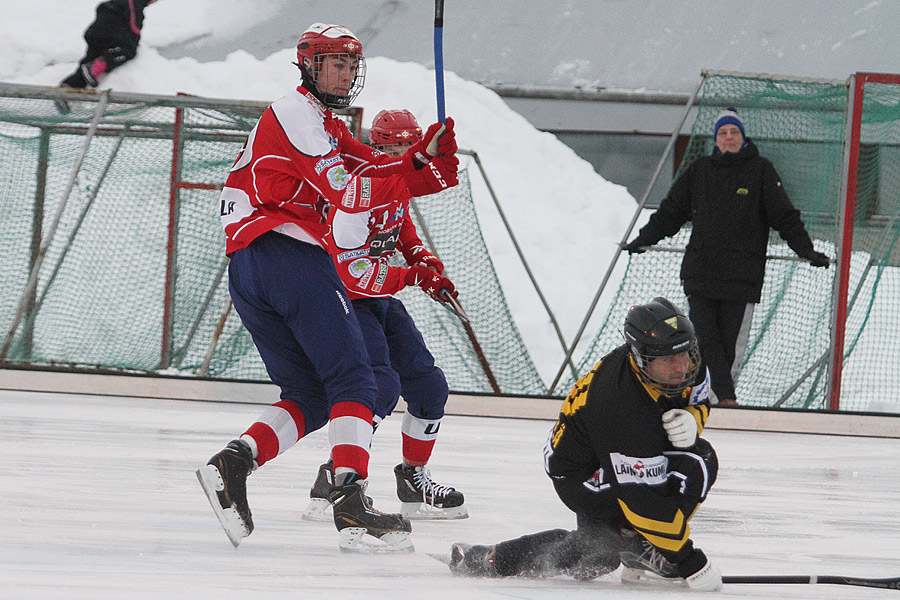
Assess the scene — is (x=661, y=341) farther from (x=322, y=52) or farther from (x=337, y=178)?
(x=322, y=52)

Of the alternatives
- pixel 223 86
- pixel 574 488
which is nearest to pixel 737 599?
pixel 574 488

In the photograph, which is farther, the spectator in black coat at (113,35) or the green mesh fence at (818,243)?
the spectator in black coat at (113,35)

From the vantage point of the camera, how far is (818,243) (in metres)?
6.90

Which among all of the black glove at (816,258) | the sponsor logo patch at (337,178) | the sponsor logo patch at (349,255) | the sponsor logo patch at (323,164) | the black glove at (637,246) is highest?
the black glove at (637,246)

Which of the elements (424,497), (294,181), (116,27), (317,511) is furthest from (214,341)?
(116,27)

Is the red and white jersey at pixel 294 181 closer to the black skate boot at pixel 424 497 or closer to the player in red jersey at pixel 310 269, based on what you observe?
the player in red jersey at pixel 310 269

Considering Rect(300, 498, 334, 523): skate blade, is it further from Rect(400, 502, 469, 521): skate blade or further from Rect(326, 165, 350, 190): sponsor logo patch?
Rect(326, 165, 350, 190): sponsor logo patch

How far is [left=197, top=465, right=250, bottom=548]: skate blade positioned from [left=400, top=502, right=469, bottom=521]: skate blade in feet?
2.49

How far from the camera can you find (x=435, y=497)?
3.30m

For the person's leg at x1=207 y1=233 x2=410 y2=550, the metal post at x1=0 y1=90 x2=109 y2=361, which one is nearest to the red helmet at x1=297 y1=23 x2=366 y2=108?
the person's leg at x1=207 y1=233 x2=410 y2=550

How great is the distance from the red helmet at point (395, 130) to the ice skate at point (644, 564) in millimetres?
1747

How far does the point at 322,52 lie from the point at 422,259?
2.96 ft

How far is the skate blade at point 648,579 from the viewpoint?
2.38m


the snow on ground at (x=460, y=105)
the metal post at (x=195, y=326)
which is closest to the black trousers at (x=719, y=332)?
the metal post at (x=195, y=326)
